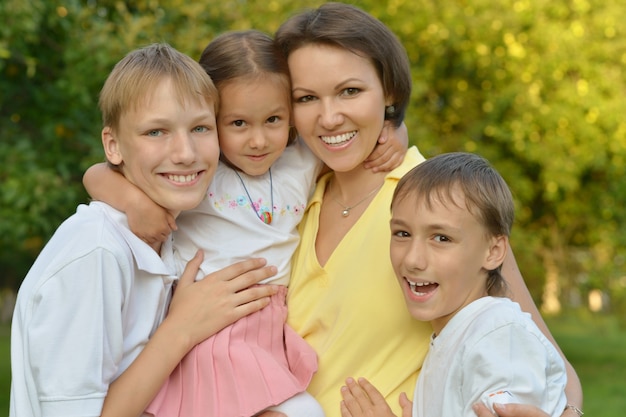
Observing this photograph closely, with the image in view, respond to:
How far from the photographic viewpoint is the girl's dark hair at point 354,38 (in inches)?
116

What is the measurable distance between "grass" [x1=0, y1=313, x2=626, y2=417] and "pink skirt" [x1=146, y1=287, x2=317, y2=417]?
7233mm

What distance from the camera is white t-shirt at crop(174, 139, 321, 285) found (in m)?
2.97

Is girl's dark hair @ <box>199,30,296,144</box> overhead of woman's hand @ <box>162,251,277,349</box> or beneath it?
overhead

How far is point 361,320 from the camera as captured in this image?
2816 mm

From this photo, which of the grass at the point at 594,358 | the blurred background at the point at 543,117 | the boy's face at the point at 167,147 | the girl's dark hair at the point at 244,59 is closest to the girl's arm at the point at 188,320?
the boy's face at the point at 167,147

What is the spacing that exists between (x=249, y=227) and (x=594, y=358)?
11156 mm

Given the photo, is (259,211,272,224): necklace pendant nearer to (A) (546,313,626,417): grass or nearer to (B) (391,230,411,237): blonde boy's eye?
(B) (391,230,411,237): blonde boy's eye

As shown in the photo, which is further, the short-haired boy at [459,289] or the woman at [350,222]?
the woman at [350,222]

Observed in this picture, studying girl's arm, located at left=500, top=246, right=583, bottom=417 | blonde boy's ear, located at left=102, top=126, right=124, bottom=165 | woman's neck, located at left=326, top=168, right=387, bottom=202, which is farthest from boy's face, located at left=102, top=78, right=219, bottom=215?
girl's arm, located at left=500, top=246, right=583, bottom=417

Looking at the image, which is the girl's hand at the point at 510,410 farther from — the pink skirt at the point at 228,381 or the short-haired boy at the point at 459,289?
the pink skirt at the point at 228,381

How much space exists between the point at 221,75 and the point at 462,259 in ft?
3.32

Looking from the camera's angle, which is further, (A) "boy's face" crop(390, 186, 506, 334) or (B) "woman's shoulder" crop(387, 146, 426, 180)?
(B) "woman's shoulder" crop(387, 146, 426, 180)

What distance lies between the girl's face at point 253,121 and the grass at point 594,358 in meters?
7.23

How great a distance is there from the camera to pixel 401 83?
3.07m
